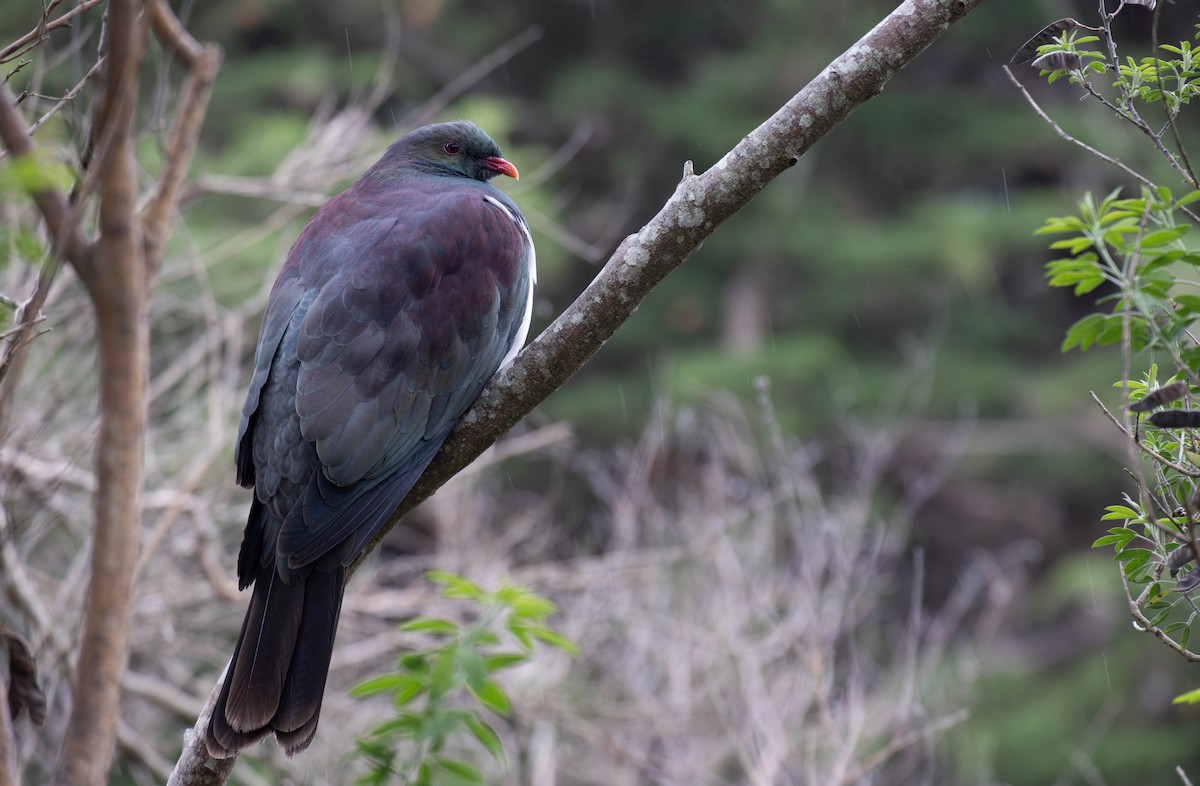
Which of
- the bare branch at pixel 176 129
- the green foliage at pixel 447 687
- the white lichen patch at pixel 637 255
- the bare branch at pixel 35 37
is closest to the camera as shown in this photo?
the green foliage at pixel 447 687

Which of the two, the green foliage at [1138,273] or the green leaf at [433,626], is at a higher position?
the green foliage at [1138,273]

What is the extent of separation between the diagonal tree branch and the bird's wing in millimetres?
416

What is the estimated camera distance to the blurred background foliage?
10.5 metres

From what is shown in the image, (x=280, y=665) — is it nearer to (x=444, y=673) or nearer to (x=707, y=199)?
(x=444, y=673)

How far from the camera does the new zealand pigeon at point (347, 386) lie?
8.16 ft

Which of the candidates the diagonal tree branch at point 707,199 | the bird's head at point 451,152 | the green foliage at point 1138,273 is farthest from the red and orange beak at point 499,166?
the green foliage at point 1138,273

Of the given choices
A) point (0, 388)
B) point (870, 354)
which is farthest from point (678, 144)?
point (0, 388)

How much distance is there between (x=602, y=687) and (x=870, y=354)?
8477 millimetres

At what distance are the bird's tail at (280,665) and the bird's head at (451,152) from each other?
1480 millimetres

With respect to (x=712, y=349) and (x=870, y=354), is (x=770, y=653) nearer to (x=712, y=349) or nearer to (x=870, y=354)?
(x=712, y=349)

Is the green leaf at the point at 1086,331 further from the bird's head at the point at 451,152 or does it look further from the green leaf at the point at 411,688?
the bird's head at the point at 451,152

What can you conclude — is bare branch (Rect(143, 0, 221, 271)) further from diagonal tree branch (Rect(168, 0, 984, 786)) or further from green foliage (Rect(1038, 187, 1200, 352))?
green foliage (Rect(1038, 187, 1200, 352))

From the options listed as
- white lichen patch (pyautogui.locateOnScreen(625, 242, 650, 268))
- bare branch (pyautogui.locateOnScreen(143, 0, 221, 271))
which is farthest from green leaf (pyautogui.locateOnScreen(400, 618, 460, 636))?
bare branch (pyautogui.locateOnScreen(143, 0, 221, 271))

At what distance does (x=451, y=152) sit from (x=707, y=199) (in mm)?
1673
